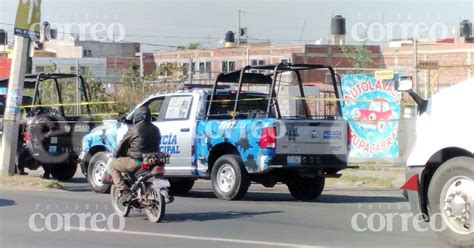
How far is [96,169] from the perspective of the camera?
51.9ft

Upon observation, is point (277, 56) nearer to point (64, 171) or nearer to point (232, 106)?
point (64, 171)

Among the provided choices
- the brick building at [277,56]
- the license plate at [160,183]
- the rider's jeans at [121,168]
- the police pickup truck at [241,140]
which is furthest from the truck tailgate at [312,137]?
the brick building at [277,56]

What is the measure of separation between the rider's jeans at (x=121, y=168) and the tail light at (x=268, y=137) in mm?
2818

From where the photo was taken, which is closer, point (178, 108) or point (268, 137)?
point (268, 137)

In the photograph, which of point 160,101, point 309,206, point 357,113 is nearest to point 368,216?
point 309,206

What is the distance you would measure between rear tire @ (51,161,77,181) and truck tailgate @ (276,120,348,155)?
719cm

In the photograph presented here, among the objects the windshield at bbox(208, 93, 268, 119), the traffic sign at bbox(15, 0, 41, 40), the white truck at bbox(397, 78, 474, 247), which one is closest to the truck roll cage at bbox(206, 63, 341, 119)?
the windshield at bbox(208, 93, 268, 119)

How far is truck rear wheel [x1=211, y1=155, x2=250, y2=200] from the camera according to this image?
1389 centimetres

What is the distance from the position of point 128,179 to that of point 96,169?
4306 mm

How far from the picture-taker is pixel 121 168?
1159cm

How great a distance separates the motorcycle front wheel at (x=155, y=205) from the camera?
A: 11.3 m

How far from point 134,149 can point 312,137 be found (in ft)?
12.3

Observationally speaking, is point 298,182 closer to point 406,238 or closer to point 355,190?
point 355,190

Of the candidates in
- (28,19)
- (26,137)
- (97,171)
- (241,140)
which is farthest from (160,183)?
(26,137)
